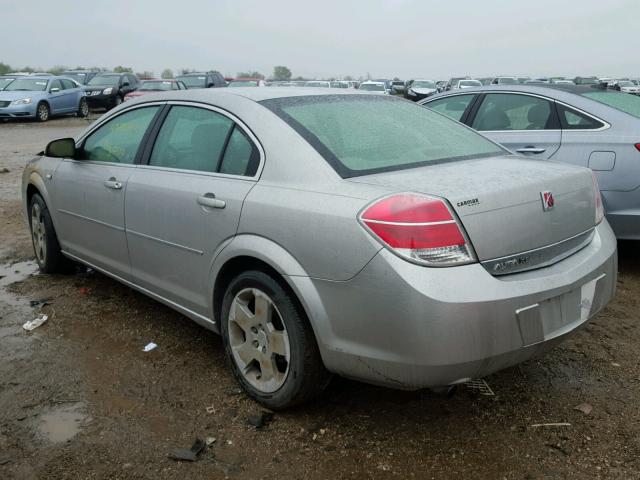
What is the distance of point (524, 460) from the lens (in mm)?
2688

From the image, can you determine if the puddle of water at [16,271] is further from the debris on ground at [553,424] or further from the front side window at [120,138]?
the debris on ground at [553,424]

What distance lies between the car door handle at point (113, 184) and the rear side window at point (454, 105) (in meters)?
3.50

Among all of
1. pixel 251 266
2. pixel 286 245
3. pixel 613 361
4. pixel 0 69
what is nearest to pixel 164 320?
pixel 251 266

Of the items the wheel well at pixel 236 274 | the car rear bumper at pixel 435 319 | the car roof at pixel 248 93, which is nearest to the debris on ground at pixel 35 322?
the wheel well at pixel 236 274

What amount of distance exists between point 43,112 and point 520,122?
2029 centimetres

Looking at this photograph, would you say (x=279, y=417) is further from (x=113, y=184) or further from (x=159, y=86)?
(x=159, y=86)

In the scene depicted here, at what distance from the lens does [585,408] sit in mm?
3104

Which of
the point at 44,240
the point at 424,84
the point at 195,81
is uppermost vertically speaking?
the point at 195,81

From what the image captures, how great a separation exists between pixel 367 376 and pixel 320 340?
0.84 ft

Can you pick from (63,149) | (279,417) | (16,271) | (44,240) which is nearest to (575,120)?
(279,417)

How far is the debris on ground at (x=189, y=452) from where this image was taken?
2736 millimetres

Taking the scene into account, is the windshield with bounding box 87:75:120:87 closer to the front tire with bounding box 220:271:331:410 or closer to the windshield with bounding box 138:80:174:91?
the windshield with bounding box 138:80:174:91

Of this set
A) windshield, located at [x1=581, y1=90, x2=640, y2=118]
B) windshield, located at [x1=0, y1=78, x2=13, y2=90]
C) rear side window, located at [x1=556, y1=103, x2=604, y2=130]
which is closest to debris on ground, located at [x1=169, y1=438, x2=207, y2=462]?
rear side window, located at [x1=556, y1=103, x2=604, y2=130]

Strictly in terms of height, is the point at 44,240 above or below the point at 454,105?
below
